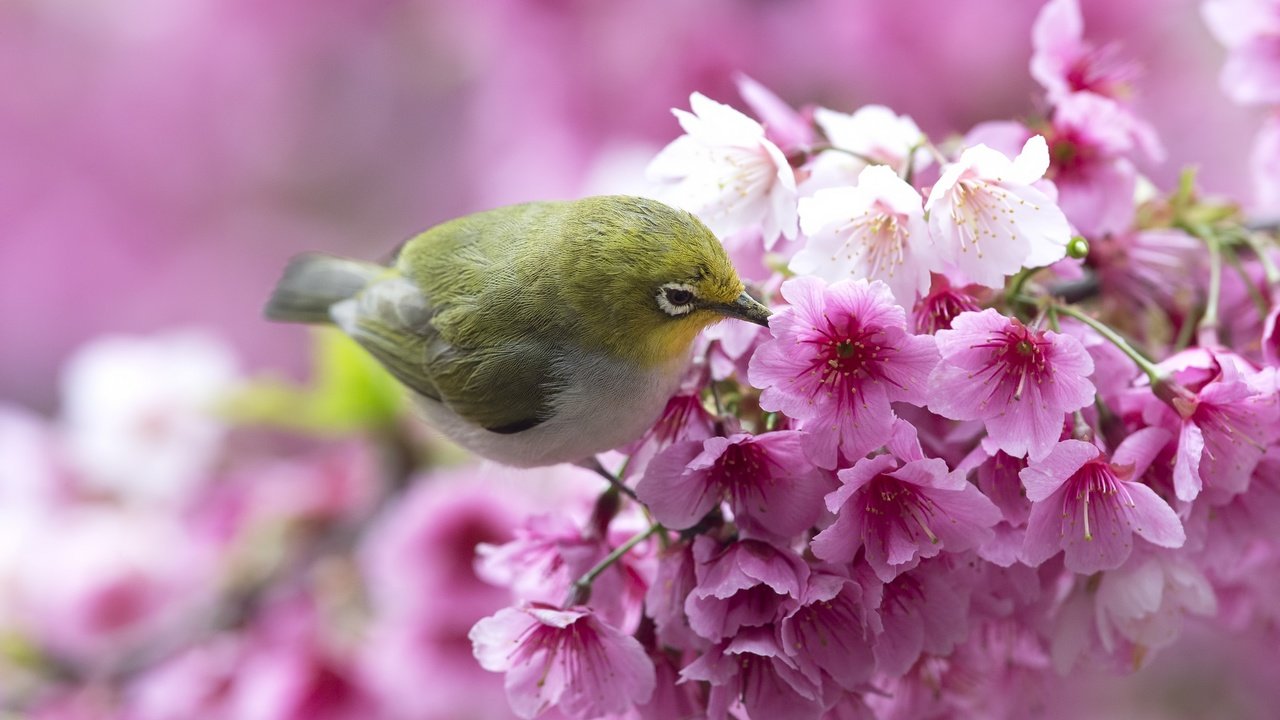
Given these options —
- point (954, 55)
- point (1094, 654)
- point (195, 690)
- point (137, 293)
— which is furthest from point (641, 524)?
point (137, 293)

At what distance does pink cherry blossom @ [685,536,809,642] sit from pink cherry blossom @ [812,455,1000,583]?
0.9 inches

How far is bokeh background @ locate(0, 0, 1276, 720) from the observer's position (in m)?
1.19

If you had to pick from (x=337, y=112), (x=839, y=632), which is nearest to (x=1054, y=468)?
(x=839, y=632)

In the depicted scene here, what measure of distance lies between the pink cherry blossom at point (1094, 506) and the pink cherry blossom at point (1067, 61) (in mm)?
261

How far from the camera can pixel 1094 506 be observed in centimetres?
58

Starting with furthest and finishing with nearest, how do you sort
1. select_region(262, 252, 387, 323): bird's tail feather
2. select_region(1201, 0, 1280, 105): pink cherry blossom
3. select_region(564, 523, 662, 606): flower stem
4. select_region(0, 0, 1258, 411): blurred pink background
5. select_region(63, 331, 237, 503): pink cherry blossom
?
select_region(0, 0, 1258, 411): blurred pink background
select_region(63, 331, 237, 503): pink cherry blossom
select_region(262, 252, 387, 323): bird's tail feather
select_region(1201, 0, 1280, 105): pink cherry blossom
select_region(564, 523, 662, 606): flower stem

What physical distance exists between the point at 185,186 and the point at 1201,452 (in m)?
2.16

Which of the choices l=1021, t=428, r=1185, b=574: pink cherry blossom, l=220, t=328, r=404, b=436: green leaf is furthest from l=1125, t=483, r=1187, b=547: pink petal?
l=220, t=328, r=404, b=436: green leaf

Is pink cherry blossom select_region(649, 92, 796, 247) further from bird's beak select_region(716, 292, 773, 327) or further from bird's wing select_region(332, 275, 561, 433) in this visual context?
bird's wing select_region(332, 275, 561, 433)

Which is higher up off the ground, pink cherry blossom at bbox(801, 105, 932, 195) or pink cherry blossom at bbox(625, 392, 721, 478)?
pink cherry blossom at bbox(801, 105, 932, 195)

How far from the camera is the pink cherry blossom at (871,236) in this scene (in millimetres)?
584

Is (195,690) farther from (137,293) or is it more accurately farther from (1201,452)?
(137,293)

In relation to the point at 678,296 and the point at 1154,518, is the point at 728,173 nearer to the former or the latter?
the point at 678,296

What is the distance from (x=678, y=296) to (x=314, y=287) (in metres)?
0.50
